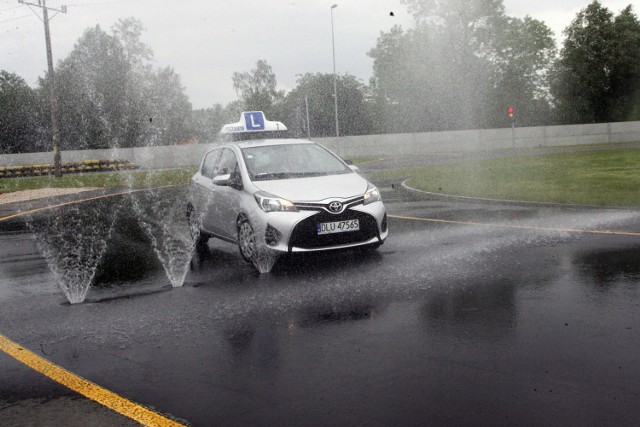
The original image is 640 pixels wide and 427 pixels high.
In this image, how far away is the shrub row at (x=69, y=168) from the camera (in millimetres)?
41750

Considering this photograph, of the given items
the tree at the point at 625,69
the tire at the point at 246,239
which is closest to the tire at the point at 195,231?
the tire at the point at 246,239

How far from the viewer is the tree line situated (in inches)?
2382

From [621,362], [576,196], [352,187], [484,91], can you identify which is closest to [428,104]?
[484,91]

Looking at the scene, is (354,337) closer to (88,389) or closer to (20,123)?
(88,389)

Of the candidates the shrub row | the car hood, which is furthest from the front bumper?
the shrub row

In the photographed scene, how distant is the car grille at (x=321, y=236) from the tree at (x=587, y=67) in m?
62.8

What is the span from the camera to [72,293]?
7.17 metres

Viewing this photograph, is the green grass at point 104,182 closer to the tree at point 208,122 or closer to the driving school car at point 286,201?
the driving school car at point 286,201

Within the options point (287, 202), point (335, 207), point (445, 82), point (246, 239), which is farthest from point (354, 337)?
point (445, 82)

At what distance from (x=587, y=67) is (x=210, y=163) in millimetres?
61969

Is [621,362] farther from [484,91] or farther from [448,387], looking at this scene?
[484,91]

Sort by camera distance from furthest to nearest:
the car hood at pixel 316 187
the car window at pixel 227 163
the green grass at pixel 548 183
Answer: the green grass at pixel 548 183 → the car window at pixel 227 163 → the car hood at pixel 316 187

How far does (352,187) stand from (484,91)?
191 ft

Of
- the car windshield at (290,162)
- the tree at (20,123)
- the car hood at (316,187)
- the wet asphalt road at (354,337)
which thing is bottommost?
the wet asphalt road at (354,337)
